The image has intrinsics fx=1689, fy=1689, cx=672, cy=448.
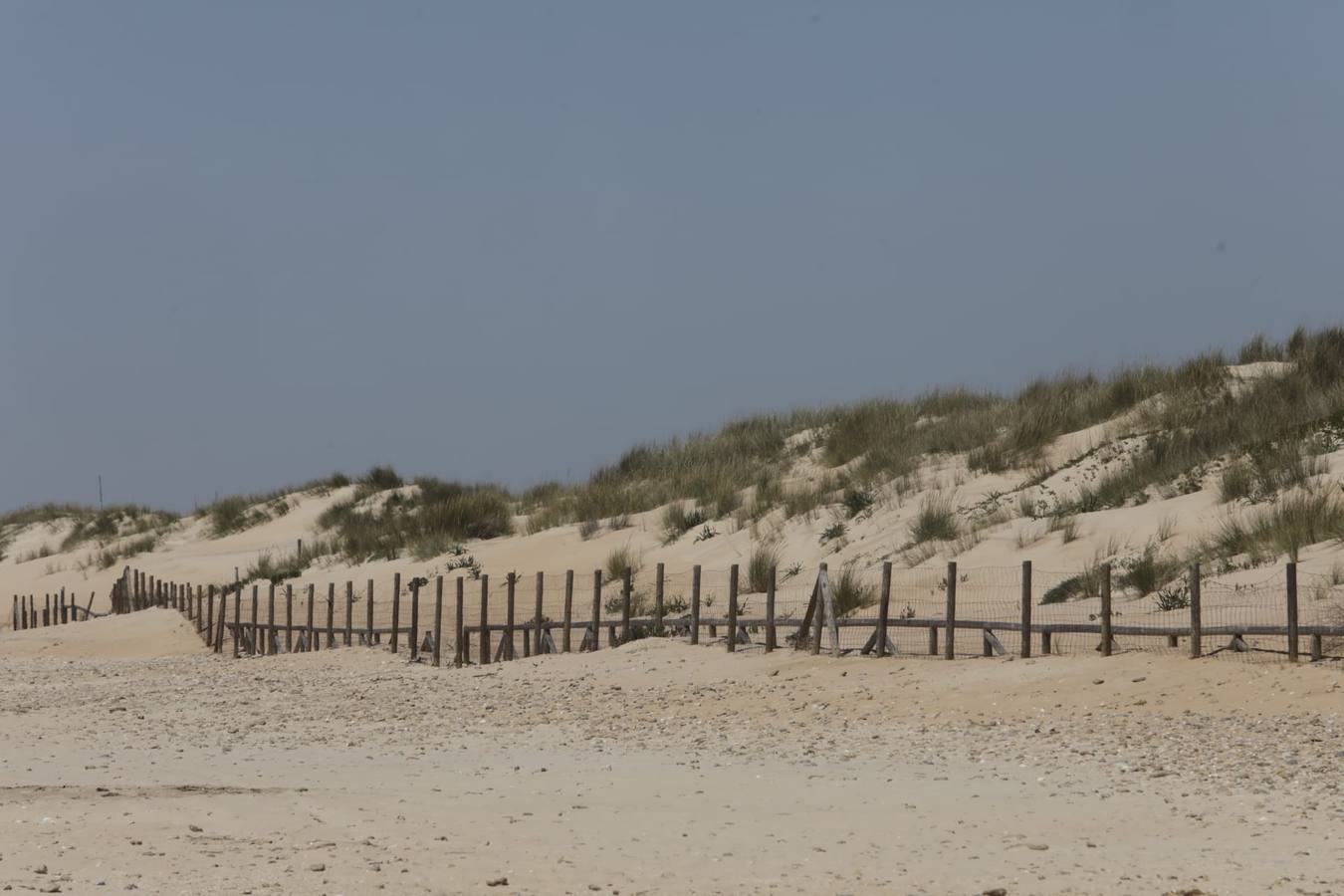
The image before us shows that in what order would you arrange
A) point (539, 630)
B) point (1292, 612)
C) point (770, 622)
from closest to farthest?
point (1292, 612) → point (770, 622) → point (539, 630)

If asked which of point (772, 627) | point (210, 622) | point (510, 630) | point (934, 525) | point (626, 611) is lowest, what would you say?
point (210, 622)

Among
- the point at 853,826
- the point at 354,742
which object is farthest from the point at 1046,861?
the point at 354,742

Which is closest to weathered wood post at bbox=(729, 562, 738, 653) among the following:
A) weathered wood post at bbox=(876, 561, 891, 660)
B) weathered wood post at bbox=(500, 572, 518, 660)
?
weathered wood post at bbox=(876, 561, 891, 660)

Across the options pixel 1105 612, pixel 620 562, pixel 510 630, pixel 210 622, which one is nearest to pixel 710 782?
pixel 1105 612

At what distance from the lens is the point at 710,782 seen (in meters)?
13.8

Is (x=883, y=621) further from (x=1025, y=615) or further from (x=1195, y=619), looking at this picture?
(x=1195, y=619)

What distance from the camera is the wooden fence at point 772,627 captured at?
1856 centimetres

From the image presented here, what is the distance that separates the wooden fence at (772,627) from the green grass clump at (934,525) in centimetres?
292

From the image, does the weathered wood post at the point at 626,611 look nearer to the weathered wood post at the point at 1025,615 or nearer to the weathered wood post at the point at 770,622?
the weathered wood post at the point at 770,622

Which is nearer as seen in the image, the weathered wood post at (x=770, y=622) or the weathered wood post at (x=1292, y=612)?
the weathered wood post at (x=1292, y=612)

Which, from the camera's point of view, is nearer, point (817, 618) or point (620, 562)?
point (817, 618)

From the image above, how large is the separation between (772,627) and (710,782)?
8.88 meters

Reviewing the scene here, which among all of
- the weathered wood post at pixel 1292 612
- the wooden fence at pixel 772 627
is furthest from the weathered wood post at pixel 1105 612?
the weathered wood post at pixel 1292 612

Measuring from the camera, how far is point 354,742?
17297 millimetres
